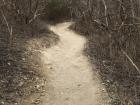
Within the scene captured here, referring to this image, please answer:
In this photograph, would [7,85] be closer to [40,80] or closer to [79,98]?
[40,80]

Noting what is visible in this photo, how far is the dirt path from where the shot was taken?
704 centimetres

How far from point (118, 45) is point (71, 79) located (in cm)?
182

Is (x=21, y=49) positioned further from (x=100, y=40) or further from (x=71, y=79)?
(x=100, y=40)

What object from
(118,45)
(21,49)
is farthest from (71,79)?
(118,45)

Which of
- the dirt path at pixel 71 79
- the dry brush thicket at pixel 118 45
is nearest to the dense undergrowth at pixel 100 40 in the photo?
the dry brush thicket at pixel 118 45

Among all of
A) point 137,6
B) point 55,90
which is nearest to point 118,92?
point 55,90

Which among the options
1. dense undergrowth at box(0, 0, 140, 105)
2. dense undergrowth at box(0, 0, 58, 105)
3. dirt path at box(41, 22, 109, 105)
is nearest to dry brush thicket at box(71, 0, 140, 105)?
dense undergrowth at box(0, 0, 140, 105)

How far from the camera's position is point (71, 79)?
781 centimetres

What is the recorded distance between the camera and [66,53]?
9.41 metres

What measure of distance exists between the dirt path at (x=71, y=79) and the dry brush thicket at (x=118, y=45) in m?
0.27

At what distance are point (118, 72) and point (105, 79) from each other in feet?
1.80

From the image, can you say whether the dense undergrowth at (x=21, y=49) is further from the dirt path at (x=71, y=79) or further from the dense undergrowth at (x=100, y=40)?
the dirt path at (x=71, y=79)

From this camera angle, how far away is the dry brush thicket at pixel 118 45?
7.42m

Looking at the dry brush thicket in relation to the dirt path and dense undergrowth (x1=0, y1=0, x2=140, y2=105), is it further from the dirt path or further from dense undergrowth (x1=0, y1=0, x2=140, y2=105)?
the dirt path
